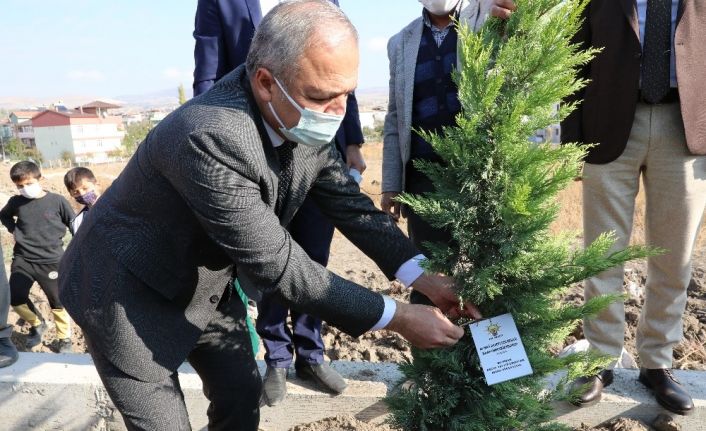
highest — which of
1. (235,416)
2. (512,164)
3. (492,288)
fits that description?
(512,164)

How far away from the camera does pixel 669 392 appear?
297 cm

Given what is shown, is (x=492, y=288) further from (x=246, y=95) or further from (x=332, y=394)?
(x=332, y=394)

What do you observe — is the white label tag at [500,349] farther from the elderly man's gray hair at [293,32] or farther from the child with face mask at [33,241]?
the child with face mask at [33,241]

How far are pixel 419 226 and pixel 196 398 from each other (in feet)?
5.30

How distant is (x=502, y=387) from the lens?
216 centimetres

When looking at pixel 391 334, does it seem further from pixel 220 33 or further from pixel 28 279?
pixel 28 279

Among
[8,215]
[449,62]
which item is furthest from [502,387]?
[8,215]

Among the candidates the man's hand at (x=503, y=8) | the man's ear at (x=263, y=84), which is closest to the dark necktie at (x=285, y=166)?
the man's ear at (x=263, y=84)

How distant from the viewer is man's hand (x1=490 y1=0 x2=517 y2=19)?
1.97 meters

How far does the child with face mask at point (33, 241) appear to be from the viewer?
17.3 feet

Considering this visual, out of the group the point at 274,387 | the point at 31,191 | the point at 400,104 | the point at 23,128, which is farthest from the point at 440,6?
the point at 23,128

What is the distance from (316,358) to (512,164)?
180cm

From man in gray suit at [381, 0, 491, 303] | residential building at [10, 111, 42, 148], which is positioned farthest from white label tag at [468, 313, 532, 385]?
residential building at [10, 111, 42, 148]

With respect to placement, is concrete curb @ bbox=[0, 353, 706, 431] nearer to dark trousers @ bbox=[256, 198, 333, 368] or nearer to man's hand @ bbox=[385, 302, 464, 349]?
dark trousers @ bbox=[256, 198, 333, 368]
